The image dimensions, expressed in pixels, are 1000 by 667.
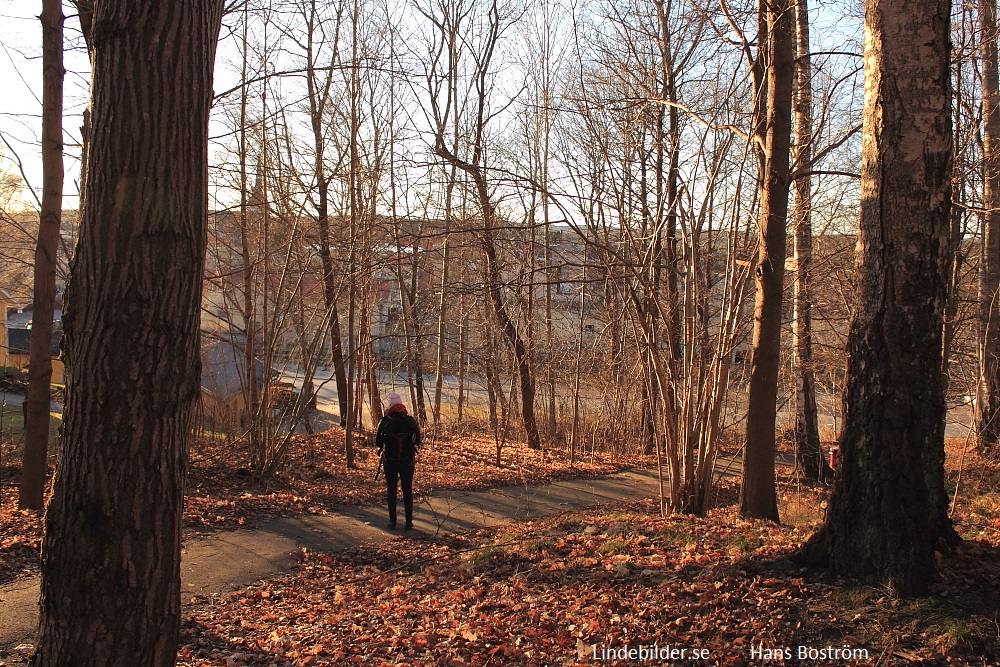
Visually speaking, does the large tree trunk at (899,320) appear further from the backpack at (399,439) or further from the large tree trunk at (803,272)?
the backpack at (399,439)

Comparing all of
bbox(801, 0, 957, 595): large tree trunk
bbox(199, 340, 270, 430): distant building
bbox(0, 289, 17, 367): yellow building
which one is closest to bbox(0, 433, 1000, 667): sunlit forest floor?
bbox(801, 0, 957, 595): large tree trunk

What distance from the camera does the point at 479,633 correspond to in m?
4.91

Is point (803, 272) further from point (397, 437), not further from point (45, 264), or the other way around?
point (45, 264)

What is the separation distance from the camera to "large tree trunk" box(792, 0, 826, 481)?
9.39 m

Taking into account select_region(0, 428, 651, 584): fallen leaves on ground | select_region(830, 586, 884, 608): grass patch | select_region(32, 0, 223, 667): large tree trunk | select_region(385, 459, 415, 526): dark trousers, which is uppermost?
select_region(32, 0, 223, 667): large tree trunk

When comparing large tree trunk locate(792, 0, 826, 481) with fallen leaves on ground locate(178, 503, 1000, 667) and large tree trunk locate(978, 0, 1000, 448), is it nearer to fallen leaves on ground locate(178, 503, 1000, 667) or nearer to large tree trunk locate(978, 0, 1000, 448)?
large tree trunk locate(978, 0, 1000, 448)

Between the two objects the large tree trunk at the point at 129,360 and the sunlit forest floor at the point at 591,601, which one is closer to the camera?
the large tree trunk at the point at 129,360

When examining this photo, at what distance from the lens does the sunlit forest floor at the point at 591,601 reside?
150 inches

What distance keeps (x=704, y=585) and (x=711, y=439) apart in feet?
11.4

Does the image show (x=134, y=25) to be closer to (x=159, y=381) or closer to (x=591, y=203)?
(x=159, y=381)

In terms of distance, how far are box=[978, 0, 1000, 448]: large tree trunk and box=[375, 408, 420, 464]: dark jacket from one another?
935 cm

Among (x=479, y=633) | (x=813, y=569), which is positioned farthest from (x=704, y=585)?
(x=479, y=633)

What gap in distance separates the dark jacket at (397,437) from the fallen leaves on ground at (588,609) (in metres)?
1.53

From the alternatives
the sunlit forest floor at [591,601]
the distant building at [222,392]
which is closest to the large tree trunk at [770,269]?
the sunlit forest floor at [591,601]
